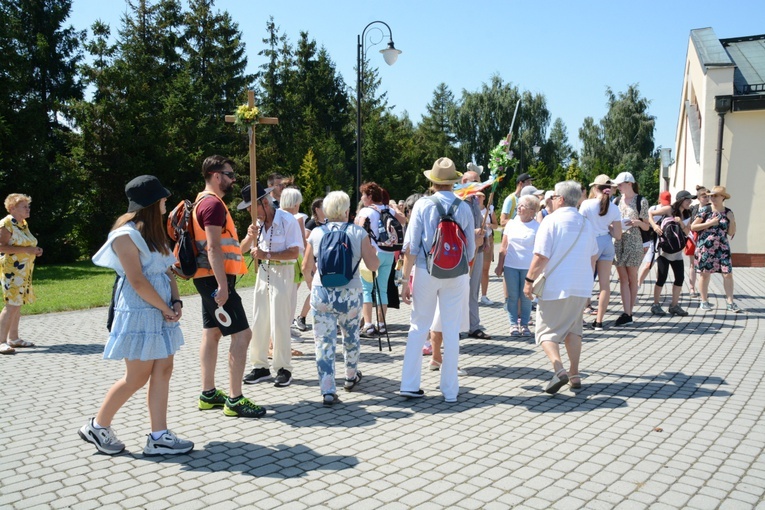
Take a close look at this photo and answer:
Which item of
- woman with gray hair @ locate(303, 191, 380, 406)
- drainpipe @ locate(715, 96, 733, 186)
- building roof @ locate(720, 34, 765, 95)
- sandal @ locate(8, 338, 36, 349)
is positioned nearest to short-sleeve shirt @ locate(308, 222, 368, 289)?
woman with gray hair @ locate(303, 191, 380, 406)

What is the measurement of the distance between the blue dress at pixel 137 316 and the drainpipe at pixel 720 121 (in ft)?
57.9

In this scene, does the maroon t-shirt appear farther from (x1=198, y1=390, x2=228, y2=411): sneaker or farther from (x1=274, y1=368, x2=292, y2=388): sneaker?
(x1=274, y1=368, x2=292, y2=388): sneaker

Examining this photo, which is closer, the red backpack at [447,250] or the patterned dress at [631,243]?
the red backpack at [447,250]

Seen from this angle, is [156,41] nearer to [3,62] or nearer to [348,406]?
[3,62]

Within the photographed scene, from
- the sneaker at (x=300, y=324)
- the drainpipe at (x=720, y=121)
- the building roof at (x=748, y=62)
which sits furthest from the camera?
the building roof at (x=748, y=62)

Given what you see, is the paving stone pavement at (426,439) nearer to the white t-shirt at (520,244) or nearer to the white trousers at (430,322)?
the white trousers at (430,322)

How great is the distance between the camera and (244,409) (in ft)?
16.9

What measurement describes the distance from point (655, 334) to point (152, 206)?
281 inches

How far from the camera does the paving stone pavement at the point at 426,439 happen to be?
372cm

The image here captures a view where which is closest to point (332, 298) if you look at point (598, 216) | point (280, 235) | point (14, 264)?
point (280, 235)

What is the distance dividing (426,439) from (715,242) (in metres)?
7.72

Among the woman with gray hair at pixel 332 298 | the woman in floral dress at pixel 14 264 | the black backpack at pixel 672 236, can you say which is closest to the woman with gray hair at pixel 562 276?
the woman with gray hair at pixel 332 298

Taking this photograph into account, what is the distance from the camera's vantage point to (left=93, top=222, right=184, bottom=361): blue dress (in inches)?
A: 162

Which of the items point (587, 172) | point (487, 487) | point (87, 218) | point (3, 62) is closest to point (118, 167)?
point (87, 218)
